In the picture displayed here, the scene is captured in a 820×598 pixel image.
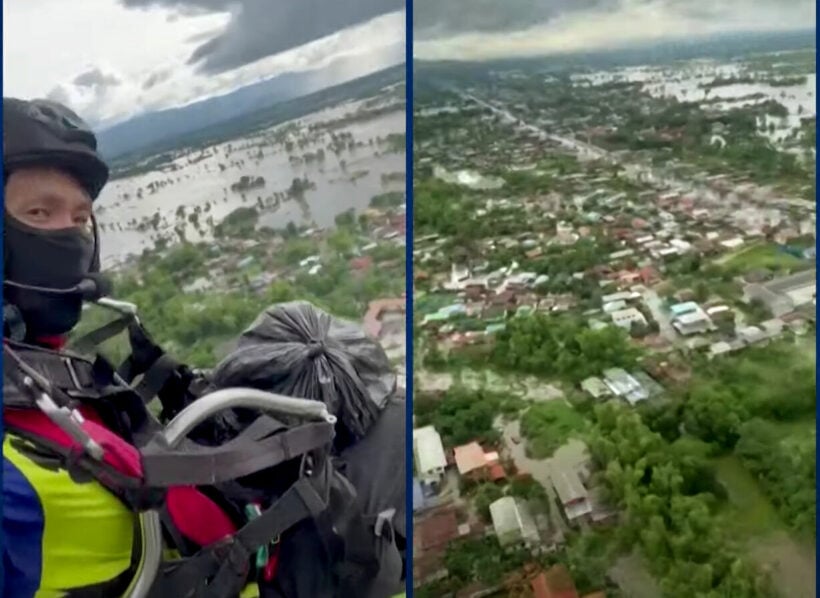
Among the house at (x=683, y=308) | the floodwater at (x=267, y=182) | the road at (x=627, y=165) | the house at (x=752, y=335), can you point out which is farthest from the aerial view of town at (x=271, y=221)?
the house at (x=752, y=335)

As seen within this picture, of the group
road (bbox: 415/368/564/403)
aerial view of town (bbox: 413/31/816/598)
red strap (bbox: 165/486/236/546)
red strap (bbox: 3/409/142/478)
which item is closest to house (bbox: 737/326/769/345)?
aerial view of town (bbox: 413/31/816/598)

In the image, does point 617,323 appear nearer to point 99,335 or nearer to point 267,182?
point 267,182

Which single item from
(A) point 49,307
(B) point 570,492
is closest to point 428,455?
(B) point 570,492

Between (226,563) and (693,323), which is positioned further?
(693,323)

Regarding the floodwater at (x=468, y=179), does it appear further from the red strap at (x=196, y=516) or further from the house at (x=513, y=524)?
the red strap at (x=196, y=516)

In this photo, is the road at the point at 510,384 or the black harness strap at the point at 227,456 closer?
the black harness strap at the point at 227,456

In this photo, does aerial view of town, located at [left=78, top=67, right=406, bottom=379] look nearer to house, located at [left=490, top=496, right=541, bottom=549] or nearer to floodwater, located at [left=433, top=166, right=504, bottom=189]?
floodwater, located at [left=433, top=166, right=504, bottom=189]
